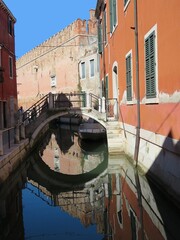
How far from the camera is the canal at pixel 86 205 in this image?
577 cm

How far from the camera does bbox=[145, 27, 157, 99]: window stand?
775cm

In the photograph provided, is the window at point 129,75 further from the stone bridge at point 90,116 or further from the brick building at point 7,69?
the brick building at point 7,69

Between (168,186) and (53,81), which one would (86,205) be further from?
(53,81)

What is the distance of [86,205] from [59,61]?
2598cm

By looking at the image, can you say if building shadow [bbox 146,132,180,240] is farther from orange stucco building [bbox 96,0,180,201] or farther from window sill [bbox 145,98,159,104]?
window sill [bbox 145,98,159,104]

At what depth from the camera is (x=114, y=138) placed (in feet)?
43.4

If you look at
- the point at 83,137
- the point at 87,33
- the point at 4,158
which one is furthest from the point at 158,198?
the point at 87,33

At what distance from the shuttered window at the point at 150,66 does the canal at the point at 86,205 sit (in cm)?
225

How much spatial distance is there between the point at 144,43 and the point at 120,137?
525 cm

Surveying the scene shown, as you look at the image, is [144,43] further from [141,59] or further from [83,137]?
[83,137]

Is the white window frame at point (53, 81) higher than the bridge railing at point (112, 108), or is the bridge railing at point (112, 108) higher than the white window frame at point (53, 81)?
the white window frame at point (53, 81)

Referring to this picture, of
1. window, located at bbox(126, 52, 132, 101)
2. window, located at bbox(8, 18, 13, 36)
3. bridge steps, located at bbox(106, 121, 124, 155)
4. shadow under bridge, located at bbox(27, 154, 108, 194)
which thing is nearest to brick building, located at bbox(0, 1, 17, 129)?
window, located at bbox(8, 18, 13, 36)

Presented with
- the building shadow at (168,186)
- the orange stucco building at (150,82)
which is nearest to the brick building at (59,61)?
the orange stucco building at (150,82)

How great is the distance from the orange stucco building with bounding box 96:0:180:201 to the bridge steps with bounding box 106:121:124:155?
1.78 ft
